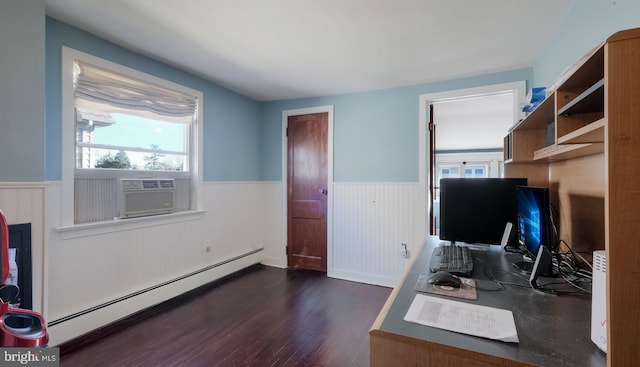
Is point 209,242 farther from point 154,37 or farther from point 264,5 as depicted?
point 264,5

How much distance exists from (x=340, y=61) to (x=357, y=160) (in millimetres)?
1291

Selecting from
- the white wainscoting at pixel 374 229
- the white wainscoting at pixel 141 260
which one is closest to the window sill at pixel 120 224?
the white wainscoting at pixel 141 260

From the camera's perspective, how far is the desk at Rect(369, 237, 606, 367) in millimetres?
725

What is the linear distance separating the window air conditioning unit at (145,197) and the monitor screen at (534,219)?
2958 mm

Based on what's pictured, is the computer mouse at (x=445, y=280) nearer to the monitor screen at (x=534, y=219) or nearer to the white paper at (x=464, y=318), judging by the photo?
the white paper at (x=464, y=318)

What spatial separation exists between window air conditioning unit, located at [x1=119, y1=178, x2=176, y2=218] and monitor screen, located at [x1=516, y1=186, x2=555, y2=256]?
296 centimetres

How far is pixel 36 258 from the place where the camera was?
1.77 meters

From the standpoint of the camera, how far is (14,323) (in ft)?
2.89

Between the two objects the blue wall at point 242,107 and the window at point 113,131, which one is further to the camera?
the window at point 113,131

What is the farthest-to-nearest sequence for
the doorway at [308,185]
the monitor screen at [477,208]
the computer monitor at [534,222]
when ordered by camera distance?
the doorway at [308,185] < the monitor screen at [477,208] < the computer monitor at [534,222]

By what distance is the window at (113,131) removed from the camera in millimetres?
2125

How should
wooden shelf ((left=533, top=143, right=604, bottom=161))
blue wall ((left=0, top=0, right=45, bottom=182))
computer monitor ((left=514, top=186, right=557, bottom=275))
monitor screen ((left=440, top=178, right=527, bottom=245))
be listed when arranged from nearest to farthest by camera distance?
wooden shelf ((left=533, top=143, right=604, bottom=161))
computer monitor ((left=514, top=186, right=557, bottom=275))
blue wall ((left=0, top=0, right=45, bottom=182))
monitor screen ((left=440, top=178, right=527, bottom=245))

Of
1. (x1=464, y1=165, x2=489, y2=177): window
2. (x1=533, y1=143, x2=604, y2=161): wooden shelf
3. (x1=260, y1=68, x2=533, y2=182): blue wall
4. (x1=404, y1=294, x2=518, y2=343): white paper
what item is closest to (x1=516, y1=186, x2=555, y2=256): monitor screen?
(x1=533, y1=143, x2=604, y2=161): wooden shelf

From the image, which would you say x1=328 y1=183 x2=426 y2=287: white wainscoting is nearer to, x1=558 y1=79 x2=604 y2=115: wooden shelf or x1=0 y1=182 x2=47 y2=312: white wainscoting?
x1=558 y1=79 x2=604 y2=115: wooden shelf
